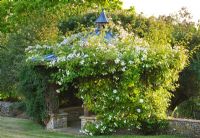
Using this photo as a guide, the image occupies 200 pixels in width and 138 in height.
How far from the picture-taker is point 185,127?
15602 mm

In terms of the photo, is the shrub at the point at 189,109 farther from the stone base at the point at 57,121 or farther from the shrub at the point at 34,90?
the shrub at the point at 34,90

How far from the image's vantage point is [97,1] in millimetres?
35812

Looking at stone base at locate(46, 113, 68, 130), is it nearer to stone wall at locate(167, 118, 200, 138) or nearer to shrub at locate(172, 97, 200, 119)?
stone wall at locate(167, 118, 200, 138)

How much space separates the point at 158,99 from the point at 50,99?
4.13m

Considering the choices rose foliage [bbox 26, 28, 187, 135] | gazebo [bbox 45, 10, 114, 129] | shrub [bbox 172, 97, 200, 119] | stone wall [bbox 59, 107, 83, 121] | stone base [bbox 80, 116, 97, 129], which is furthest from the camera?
stone wall [bbox 59, 107, 83, 121]

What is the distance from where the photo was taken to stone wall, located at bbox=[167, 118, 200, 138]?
1532 centimetres

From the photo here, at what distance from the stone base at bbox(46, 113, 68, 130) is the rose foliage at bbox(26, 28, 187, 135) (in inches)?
79.5

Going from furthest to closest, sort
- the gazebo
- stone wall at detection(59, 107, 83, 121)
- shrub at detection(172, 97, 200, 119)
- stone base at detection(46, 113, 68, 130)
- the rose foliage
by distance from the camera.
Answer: stone wall at detection(59, 107, 83, 121)
shrub at detection(172, 97, 200, 119)
stone base at detection(46, 113, 68, 130)
the gazebo
the rose foliage

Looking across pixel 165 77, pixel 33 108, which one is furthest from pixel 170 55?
pixel 33 108

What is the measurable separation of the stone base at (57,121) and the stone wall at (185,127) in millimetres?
4275

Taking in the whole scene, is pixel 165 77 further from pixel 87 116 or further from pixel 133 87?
pixel 87 116

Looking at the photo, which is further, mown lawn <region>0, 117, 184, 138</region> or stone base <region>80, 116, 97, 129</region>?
stone base <region>80, 116, 97, 129</region>

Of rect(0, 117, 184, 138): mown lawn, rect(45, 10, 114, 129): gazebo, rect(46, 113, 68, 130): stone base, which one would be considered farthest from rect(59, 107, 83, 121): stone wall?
rect(0, 117, 184, 138): mown lawn

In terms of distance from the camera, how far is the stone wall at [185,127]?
15.3 m
